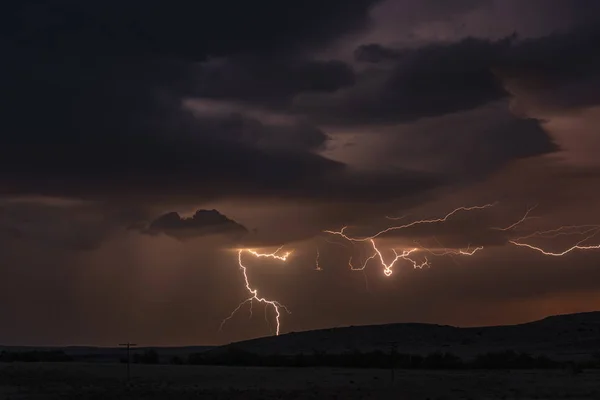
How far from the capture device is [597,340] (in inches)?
3775

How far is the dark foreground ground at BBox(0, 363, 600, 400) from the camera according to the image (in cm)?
4966

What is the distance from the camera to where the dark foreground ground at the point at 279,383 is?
49.7 m

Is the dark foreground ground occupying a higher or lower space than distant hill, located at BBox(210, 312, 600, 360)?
lower

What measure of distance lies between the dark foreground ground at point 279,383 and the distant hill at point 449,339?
2806cm

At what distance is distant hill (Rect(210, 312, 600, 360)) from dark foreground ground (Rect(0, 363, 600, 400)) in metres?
28.1

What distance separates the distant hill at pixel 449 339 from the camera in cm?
9731

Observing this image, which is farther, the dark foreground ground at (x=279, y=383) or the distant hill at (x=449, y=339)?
the distant hill at (x=449, y=339)

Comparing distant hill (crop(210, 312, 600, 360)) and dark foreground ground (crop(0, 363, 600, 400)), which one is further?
distant hill (crop(210, 312, 600, 360))

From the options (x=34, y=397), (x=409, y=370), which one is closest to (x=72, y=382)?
(x=34, y=397)

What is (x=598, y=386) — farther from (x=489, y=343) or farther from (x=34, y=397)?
(x=489, y=343)

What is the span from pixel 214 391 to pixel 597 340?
179 feet

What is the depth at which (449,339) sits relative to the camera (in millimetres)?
110438

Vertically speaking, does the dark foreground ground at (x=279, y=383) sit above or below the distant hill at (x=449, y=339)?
below

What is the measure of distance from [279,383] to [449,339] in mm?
55028
